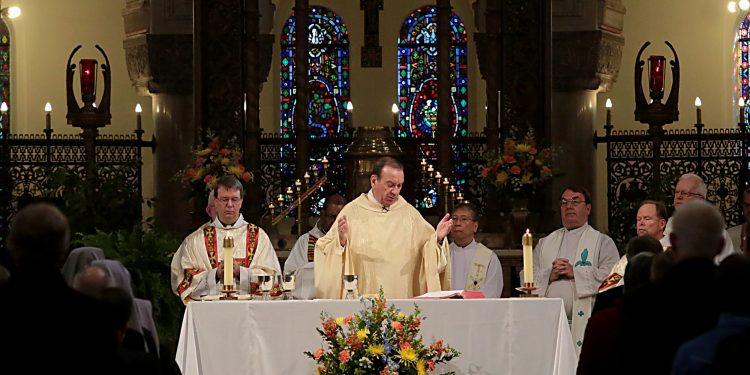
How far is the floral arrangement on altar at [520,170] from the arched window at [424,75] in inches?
246

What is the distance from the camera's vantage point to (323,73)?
2047 centimetres

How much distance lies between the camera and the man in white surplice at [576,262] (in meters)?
10.2

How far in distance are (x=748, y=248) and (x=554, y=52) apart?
11.6 m

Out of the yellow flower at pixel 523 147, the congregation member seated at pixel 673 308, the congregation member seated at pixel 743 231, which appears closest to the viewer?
the congregation member seated at pixel 673 308

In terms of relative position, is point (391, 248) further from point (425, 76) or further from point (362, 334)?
point (425, 76)

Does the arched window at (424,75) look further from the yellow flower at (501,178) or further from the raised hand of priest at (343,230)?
the raised hand of priest at (343,230)

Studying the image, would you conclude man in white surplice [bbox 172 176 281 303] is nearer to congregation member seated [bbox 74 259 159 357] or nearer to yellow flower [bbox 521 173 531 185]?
congregation member seated [bbox 74 259 159 357]

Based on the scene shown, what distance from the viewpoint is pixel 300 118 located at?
13688 mm

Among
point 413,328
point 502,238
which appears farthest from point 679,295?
point 502,238

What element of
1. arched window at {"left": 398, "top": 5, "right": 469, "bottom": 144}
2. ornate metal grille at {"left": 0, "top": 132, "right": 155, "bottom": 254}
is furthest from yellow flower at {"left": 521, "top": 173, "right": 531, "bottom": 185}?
arched window at {"left": 398, "top": 5, "right": 469, "bottom": 144}

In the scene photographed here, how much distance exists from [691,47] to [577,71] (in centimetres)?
319

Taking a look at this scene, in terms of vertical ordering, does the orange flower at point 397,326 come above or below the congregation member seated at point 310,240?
below

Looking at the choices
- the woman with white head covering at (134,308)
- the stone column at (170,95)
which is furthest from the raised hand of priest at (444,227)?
the stone column at (170,95)

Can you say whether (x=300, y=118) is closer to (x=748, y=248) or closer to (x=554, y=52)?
(x=554, y=52)
